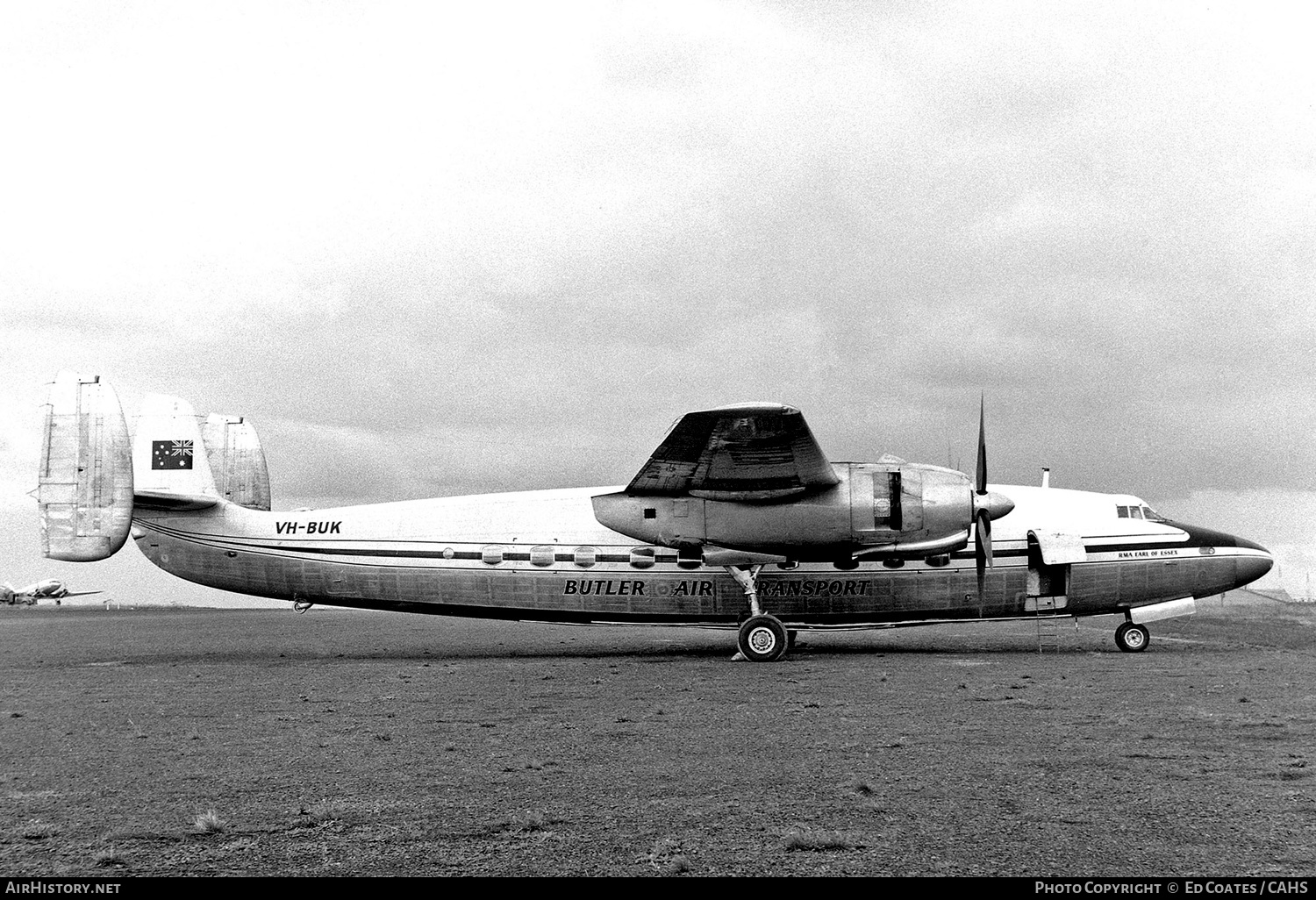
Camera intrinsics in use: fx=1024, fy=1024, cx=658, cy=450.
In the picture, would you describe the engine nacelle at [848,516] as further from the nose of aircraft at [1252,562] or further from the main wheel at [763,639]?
the nose of aircraft at [1252,562]

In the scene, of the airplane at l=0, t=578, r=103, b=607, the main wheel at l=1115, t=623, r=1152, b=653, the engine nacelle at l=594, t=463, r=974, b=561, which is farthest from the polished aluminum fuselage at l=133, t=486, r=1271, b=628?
the airplane at l=0, t=578, r=103, b=607

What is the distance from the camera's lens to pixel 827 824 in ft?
23.7

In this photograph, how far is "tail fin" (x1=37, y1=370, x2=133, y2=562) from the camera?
2127 cm

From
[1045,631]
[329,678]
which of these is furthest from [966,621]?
[329,678]

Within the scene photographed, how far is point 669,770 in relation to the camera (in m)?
9.43

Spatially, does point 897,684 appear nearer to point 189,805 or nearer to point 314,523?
point 189,805

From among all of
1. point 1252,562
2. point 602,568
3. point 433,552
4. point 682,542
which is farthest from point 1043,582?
point 433,552

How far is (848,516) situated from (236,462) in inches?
663

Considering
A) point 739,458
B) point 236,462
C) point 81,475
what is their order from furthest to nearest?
point 236,462, point 81,475, point 739,458

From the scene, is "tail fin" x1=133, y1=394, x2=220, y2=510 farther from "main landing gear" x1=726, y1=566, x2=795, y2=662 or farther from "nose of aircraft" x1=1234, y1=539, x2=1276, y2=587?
"nose of aircraft" x1=1234, y1=539, x2=1276, y2=587

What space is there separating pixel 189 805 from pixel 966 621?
18.8m

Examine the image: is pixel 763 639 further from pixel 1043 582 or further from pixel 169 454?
pixel 169 454

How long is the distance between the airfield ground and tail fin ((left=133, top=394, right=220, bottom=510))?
226 inches
